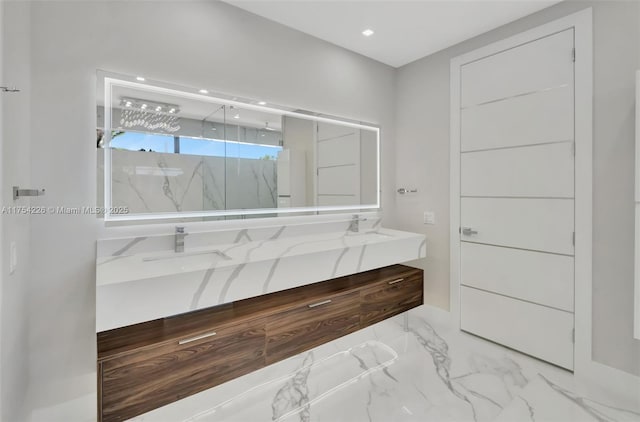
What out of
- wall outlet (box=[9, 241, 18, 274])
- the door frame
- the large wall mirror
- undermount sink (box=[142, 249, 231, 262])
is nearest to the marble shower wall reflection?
the large wall mirror

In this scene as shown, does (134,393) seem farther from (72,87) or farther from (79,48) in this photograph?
(79,48)

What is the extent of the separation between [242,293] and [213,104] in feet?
4.10


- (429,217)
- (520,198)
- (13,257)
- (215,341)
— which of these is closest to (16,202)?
(13,257)

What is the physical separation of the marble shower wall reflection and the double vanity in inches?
7.6

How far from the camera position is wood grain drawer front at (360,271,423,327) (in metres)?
2.20

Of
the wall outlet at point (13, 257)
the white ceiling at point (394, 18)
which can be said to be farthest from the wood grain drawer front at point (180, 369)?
the white ceiling at point (394, 18)

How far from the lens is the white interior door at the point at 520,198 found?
→ 2.14 m

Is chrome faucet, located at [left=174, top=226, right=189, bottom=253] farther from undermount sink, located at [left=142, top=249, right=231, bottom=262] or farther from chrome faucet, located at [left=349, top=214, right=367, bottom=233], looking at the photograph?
chrome faucet, located at [left=349, top=214, right=367, bottom=233]

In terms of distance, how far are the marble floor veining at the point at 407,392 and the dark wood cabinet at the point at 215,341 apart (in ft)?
1.11

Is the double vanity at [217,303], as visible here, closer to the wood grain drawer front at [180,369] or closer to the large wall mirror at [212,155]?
the wood grain drawer front at [180,369]

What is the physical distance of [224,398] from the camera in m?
1.93

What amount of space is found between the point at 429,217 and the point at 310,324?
1605mm

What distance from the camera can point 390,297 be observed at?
7.73 feet

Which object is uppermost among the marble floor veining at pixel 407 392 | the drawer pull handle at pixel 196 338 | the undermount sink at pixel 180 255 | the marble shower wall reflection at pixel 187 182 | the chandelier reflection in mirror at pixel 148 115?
the chandelier reflection in mirror at pixel 148 115
